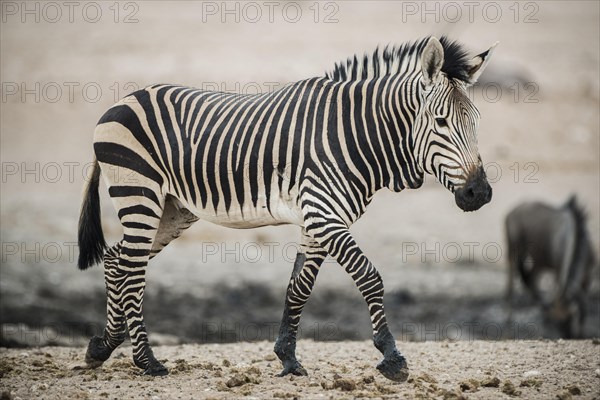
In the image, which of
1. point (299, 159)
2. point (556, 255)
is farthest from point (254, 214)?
point (556, 255)

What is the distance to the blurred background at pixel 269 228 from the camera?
1342cm

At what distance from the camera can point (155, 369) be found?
21.8ft

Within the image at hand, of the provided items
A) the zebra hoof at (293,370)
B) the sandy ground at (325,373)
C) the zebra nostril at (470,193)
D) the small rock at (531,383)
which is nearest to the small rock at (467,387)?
the sandy ground at (325,373)

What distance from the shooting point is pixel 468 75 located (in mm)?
6191

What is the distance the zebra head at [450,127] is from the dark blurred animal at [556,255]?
861 cm

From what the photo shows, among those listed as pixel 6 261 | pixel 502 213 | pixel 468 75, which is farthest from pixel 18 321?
pixel 502 213

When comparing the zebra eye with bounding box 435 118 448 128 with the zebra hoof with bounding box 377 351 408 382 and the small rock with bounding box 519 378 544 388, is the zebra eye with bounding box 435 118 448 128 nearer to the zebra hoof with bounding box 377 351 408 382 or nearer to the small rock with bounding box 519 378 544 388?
the zebra hoof with bounding box 377 351 408 382

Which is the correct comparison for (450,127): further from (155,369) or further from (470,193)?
(155,369)

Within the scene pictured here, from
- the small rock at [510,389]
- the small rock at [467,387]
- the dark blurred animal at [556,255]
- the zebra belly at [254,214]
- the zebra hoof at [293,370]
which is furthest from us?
the dark blurred animal at [556,255]

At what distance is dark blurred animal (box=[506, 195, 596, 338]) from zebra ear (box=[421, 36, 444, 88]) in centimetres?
878

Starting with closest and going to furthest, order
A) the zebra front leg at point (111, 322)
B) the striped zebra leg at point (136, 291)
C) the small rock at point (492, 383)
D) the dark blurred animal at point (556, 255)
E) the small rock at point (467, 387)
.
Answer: the small rock at point (467, 387) < the small rock at point (492, 383) < the striped zebra leg at point (136, 291) < the zebra front leg at point (111, 322) < the dark blurred animal at point (556, 255)

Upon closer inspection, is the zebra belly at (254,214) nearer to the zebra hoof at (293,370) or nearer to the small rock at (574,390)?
the zebra hoof at (293,370)

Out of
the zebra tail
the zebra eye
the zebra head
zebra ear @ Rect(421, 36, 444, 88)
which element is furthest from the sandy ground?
zebra ear @ Rect(421, 36, 444, 88)

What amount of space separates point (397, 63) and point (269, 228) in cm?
1174
